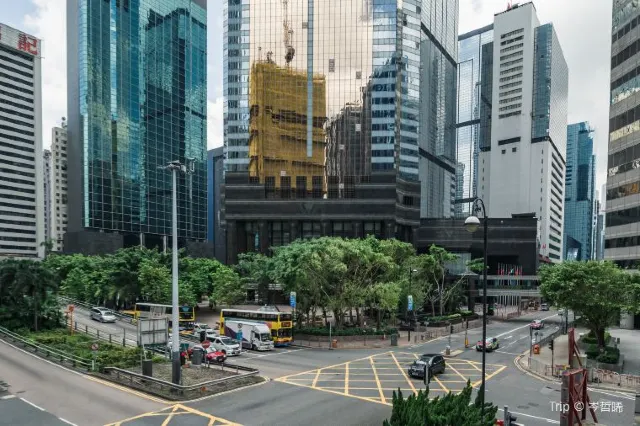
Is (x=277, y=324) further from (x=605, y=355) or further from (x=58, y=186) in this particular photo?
(x=58, y=186)

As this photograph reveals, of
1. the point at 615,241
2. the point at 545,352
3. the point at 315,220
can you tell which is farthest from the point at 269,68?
the point at 545,352

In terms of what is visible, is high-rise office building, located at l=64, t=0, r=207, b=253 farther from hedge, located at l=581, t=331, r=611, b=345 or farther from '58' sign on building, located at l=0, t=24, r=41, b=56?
hedge, located at l=581, t=331, r=611, b=345

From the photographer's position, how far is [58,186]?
16400 cm

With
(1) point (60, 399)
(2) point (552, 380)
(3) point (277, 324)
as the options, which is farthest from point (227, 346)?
(2) point (552, 380)

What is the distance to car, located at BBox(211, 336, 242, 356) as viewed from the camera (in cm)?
Result: 3591

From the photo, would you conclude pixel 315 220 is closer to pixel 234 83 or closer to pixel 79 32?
pixel 234 83

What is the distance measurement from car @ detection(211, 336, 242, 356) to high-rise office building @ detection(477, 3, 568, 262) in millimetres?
138554

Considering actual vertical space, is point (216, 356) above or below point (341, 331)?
above

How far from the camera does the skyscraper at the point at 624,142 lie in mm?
54031

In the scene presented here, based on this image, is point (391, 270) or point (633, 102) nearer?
point (391, 270)

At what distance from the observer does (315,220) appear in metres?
92.9

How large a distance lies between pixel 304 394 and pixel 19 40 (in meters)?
161

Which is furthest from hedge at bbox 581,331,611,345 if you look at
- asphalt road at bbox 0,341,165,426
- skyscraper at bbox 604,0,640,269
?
asphalt road at bbox 0,341,165,426

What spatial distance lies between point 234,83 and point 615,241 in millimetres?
78742
